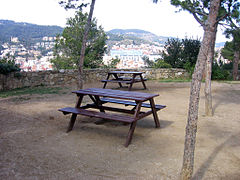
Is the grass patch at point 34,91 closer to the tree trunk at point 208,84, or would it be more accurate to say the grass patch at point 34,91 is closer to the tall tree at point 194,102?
the tree trunk at point 208,84

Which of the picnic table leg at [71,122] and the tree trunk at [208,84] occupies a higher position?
the tree trunk at [208,84]

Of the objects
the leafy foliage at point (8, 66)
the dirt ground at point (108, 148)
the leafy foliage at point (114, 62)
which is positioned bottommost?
the dirt ground at point (108, 148)

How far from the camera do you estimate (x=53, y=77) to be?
9.20 meters

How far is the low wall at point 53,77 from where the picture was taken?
8055mm

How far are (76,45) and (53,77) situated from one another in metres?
7.52

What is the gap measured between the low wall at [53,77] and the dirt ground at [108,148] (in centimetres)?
326

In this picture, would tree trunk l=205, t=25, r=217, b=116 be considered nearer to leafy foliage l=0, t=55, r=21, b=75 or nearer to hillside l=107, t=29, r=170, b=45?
leafy foliage l=0, t=55, r=21, b=75

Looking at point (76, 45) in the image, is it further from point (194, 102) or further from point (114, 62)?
point (194, 102)

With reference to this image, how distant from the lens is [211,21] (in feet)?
7.16

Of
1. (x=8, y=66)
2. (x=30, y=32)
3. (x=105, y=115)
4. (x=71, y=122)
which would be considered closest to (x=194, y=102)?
(x=105, y=115)

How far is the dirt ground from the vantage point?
2479 mm

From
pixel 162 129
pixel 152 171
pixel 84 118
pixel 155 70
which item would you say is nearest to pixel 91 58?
pixel 155 70

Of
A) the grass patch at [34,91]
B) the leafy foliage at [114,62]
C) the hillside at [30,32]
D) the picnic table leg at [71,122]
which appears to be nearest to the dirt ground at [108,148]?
the picnic table leg at [71,122]

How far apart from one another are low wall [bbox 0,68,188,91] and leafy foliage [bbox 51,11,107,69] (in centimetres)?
485
